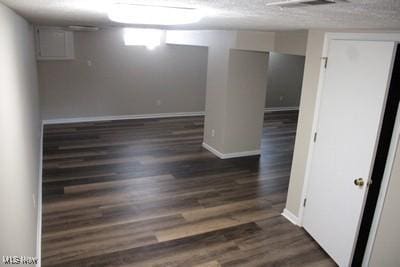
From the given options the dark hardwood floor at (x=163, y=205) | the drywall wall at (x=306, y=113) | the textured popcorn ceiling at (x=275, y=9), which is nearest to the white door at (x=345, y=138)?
the drywall wall at (x=306, y=113)

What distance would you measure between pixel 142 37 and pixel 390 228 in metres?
5.95

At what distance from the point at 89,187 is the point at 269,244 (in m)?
2.43

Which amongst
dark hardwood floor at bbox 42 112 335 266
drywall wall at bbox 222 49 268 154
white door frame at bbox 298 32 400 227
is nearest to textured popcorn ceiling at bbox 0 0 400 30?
white door frame at bbox 298 32 400 227

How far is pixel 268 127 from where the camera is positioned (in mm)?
7672

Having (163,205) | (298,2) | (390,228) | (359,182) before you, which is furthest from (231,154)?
(298,2)

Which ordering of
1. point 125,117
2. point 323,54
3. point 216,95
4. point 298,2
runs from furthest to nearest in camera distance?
point 125,117 < point 216,95 < point 323,54 < point 298,2

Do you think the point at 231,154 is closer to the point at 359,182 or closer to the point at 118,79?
the point at 359,182

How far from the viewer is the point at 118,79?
741 centimetres

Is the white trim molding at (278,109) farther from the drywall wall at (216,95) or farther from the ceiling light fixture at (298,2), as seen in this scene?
the ceiling light fixture at (298,2)

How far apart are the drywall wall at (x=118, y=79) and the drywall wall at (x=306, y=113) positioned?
16.2 ft

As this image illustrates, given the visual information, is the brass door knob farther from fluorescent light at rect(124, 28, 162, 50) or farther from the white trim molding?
the white trim molding

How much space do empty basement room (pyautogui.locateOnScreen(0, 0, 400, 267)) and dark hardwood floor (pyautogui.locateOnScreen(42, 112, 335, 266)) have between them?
0.02 meters

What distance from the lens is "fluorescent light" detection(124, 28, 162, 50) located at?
6937mm

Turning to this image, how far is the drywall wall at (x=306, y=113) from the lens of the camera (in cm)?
318
